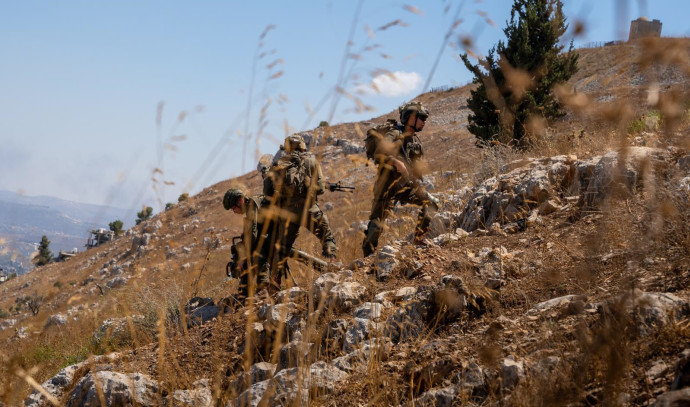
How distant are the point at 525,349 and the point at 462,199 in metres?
3.96

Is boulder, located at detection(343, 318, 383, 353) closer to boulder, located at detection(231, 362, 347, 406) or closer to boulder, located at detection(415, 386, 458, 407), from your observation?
boulder, located at detection(231, 362, 347, 406)

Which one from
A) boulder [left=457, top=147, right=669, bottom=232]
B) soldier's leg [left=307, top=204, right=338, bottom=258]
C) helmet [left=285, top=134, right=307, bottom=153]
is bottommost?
soldier's leg [left=307, top=204, right=338, bottom=258]

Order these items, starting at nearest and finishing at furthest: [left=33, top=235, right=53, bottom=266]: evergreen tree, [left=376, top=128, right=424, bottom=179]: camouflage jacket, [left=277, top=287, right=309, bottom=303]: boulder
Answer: [left=277, top=287, right=309, bottom=303]: boulder
[left=376, top=128, right=424, bottom=179]: camouflage jacket
[left=33, top=235, right=53, bottom=266]: evergreen tree

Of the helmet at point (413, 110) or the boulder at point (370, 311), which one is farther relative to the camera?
the helmet at point (413, 110)

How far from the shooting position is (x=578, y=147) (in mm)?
5379

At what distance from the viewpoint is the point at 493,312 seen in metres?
2.68

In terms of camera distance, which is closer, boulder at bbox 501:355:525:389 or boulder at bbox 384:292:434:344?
boulder at bbox 501:355:525:389

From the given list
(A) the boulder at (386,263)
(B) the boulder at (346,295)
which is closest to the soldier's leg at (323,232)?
(A) the boulder at (386,263)

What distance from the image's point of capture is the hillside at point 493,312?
5.32 ft

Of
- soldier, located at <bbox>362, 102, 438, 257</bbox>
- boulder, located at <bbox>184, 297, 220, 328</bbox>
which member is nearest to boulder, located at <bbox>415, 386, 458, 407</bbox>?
boulder, located at <bbox>184, 297, 220, 328</bbox>

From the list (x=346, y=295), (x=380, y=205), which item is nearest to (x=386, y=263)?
(x=346, y=295)

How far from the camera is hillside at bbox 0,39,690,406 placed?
1.62 meters

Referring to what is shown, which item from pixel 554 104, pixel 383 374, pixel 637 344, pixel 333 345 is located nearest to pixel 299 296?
pixel 333 345

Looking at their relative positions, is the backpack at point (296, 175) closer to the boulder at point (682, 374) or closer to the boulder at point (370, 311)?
the boulder at point (370, 311)
